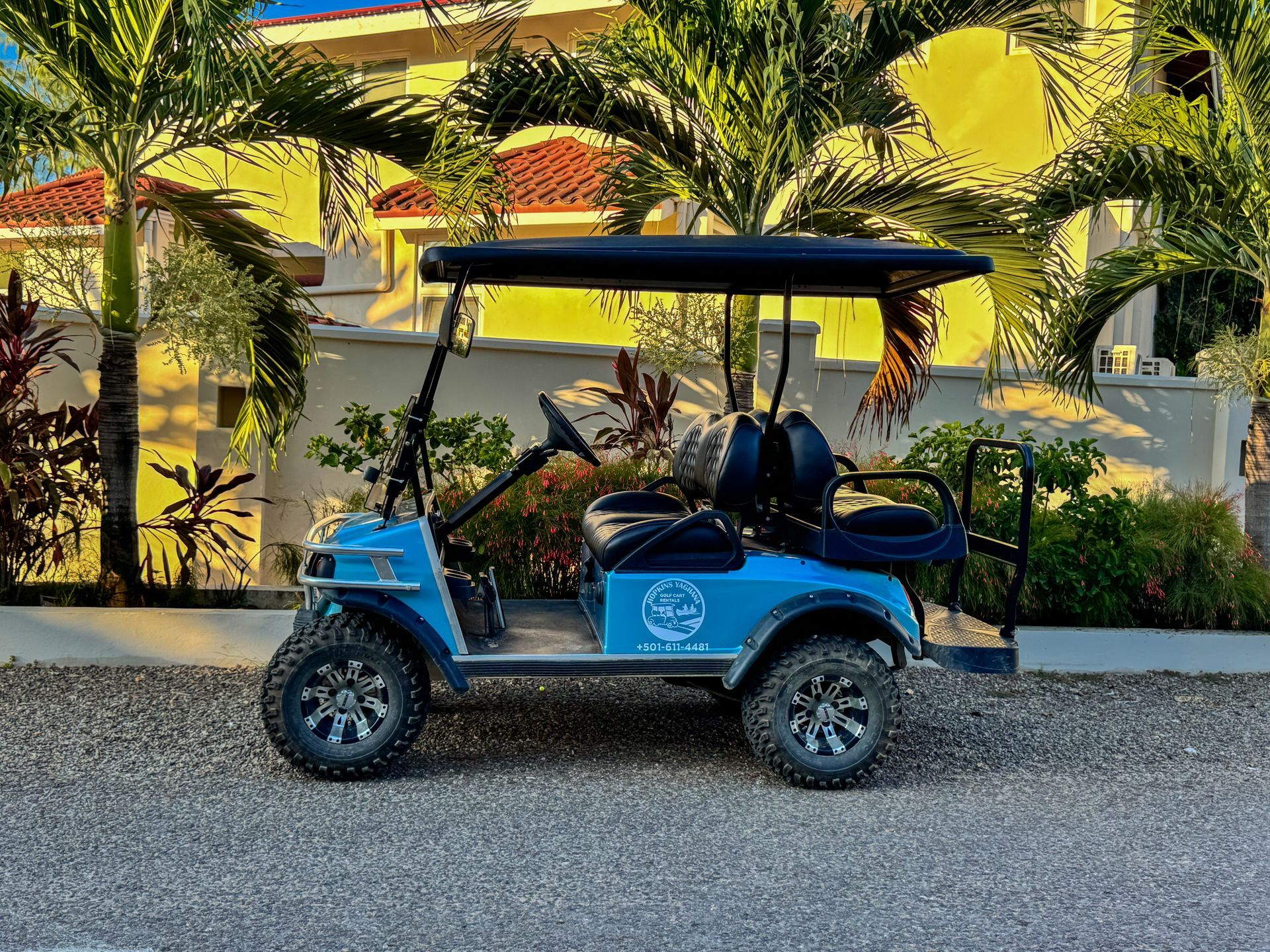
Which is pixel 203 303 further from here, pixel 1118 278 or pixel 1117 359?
pixel 1117 359

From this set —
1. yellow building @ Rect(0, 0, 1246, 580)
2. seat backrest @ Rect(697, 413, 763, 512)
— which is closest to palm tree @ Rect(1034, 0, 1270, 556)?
yellow building @ Rect(0, 0, 1246, 580)

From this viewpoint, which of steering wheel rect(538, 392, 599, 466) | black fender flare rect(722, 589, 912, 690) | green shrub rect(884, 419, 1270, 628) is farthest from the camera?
green shrub rect(884, 419, 1270, 628)

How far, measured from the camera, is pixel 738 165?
638 cm

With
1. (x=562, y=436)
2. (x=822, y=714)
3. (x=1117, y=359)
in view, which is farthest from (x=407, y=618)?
(x=1117, y=359)

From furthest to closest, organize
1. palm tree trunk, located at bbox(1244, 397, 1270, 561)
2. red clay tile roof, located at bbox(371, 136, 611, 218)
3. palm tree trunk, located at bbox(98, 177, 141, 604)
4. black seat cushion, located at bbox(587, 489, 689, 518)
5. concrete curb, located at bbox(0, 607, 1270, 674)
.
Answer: red clay tile roof, located at bbox(371, 136, 611, 218)
palm tree trunk, located at bbox(1244, 397, 1270, 561)
palm tree trunk, located at bbox(98, 177, 141, 604)
concrete curb, located at bbox(0, 607, 1270, 674)
black seat cushion, located at bbox(587, 489, 689, 518)

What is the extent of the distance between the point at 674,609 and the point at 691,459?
2.91 ft

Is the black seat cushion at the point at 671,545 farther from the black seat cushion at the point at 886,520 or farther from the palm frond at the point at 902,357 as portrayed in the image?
the palm frond at the point at 902,357

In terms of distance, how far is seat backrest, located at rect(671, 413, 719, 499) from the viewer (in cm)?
486

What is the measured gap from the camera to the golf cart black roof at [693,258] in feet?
13.6

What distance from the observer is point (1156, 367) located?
10523 mm

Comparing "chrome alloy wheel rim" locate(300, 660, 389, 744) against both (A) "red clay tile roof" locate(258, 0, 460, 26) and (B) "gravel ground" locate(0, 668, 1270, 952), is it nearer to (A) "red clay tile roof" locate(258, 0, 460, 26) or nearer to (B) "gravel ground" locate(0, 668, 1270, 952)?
(B) "gravel ground" locate(0, 668, 1270, 952)

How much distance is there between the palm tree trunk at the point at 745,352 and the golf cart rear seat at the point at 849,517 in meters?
2.24

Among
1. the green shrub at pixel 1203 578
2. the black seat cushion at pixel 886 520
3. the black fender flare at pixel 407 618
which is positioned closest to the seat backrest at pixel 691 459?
the black seat cushion at pixel 886 520

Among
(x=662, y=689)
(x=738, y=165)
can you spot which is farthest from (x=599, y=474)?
(x=738, y=165)
